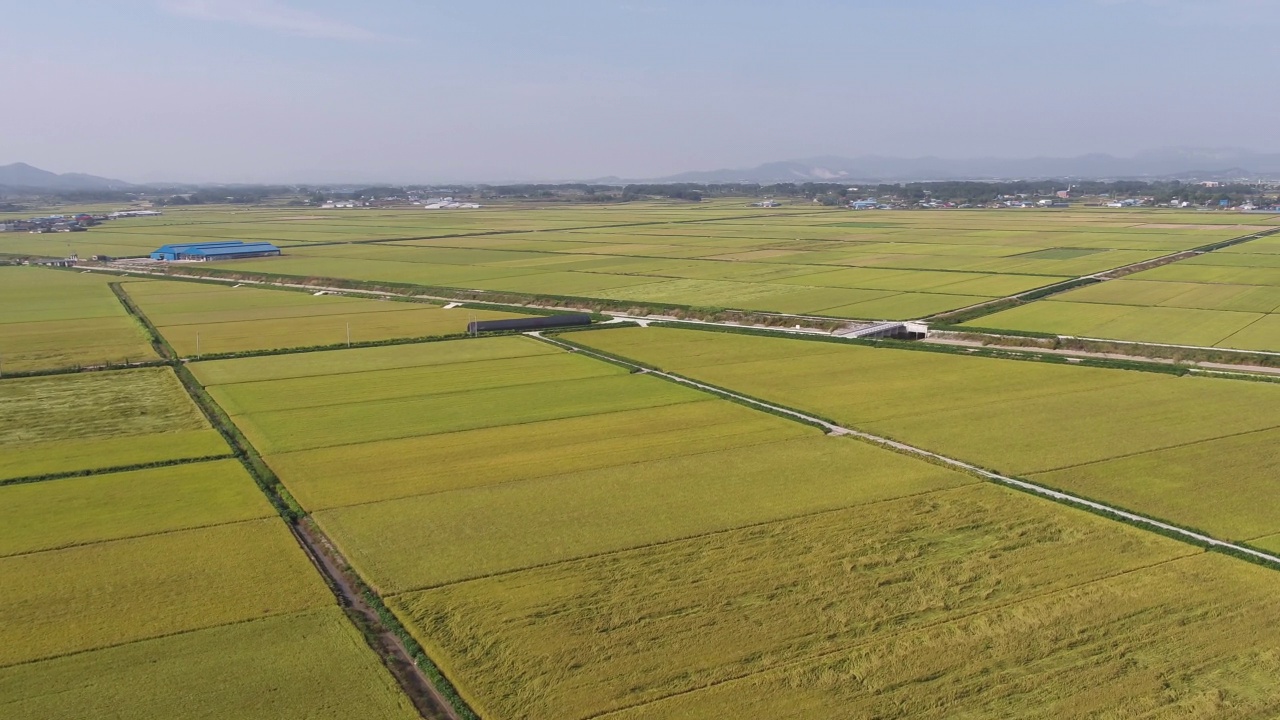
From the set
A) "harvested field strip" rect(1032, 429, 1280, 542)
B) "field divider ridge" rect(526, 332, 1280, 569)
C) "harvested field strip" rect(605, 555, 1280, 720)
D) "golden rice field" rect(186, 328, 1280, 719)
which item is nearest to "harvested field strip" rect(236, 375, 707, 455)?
"golden rice field" rect(186, 328, 1280, 719)

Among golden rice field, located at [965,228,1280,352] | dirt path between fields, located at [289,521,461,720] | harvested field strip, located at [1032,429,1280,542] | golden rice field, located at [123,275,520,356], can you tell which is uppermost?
golden rice field, located at [965,228,1280,352]

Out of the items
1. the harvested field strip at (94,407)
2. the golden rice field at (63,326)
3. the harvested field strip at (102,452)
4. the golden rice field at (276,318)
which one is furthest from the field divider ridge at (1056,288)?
the golden rice field at (63,326)

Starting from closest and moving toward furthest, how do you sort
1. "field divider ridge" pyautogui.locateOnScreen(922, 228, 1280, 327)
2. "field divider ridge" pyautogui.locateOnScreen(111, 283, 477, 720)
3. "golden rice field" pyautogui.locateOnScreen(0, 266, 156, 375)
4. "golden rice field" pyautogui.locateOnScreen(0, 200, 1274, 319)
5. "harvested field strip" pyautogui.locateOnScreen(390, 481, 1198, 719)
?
"field divider ridge" pyautogui.locateOnScreen(111, 283, 477, 720)
"harvested field strip" pyautogui.locateOnScreen(390, 481, 1198, 719)
"golden rice field" pyautogui.locateOnScreen(0, 266, 156, 375)
"field divider ridge" pyautogui.locateOnScreen(922, 228, 1280, 327)
"golden rice field" pyautogui.locateOnScreen(0, 200, 1274, 319)

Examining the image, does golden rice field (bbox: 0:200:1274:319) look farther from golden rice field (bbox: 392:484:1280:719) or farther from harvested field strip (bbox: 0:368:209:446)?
golden rice field (bbox: 392:484:1280:719)

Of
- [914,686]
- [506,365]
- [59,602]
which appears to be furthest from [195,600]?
[506,365]

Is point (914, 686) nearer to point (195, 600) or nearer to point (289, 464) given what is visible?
point (195, 600)

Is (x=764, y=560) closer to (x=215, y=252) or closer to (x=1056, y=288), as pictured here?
(x=1056, y=288)

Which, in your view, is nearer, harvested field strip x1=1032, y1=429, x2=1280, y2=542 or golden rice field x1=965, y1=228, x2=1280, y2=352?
harvested field strip x1=1032, y1=429, x2=1280, y2=542
